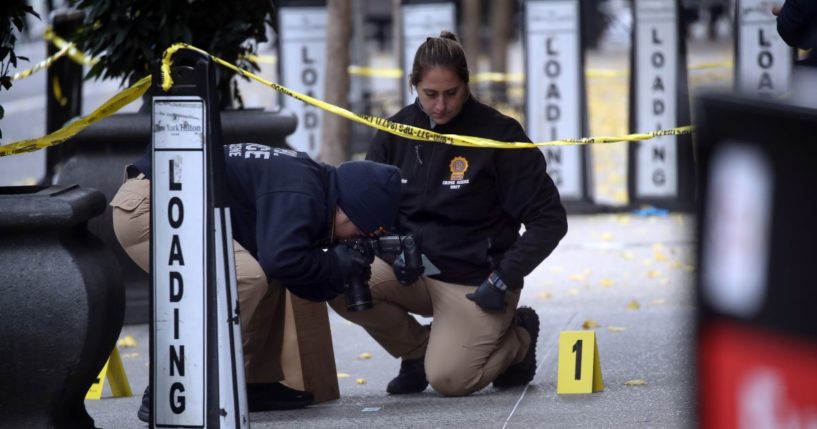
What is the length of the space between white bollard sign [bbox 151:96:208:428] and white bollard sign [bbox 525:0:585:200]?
7168 millimetres

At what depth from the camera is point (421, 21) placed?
447 inches

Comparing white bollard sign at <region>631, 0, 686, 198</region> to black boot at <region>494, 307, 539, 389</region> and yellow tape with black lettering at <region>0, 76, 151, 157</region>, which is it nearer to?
black boot at <region>494, 307, 539, 389</region>

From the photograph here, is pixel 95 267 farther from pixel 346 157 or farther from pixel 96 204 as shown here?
pixel 346 157

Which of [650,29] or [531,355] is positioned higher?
[650,29]

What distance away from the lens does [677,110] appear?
1062cm

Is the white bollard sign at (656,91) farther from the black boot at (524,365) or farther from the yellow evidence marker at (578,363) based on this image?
the yellow evidence marker at (578,363)

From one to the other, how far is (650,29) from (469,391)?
6135 mm

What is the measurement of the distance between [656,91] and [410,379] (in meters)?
5.94

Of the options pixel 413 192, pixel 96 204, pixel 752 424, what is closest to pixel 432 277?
pixel 413 192

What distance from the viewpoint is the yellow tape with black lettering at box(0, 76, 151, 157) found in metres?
4.43

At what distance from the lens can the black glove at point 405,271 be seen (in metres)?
5.12

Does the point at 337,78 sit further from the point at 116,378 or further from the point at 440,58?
the point at 440,58

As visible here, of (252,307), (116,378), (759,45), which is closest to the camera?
(252,307)

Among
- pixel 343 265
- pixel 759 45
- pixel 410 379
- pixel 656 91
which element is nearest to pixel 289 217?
pixel 343 265
